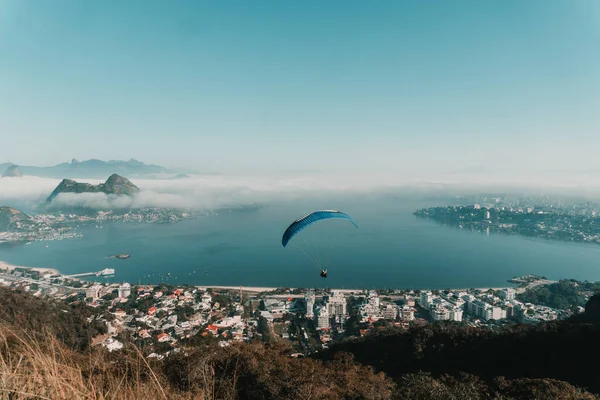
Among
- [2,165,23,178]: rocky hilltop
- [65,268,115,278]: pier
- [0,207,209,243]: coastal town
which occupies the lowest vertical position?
[65,268,115,278]: pier

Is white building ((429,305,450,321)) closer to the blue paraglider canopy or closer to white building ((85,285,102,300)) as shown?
the blue paraglider canopy

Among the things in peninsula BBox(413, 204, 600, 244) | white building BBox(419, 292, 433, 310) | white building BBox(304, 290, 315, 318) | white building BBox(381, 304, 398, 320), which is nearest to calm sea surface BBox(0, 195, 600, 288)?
peninsula BBox(413, 204, 600, 244)

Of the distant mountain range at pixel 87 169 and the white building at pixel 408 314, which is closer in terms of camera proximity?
the white building at pixel 408 314

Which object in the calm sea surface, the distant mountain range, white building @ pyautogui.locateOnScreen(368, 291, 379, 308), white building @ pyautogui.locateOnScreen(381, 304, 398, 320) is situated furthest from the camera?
the distant mountain range

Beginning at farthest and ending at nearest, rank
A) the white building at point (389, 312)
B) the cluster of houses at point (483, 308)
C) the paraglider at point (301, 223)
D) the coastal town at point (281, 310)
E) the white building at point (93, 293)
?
the white building at point (93, 293) → the cluster of houses at point (483, 308) → the white building at point (389, 312) → the coastal town at point (281, 310) → the paraglider at point (301, 223)

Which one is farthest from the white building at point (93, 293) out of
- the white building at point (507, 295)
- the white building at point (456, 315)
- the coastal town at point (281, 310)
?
the white building at point (507, 295)

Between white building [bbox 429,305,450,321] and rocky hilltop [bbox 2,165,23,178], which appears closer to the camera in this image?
white building [bbox 429,305,450,321]

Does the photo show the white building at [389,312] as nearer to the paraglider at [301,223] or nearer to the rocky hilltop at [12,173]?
the paraglider at [301,223]
